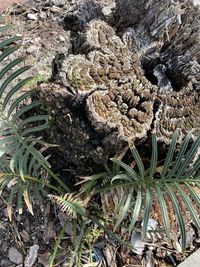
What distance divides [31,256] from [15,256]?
0.06 metres

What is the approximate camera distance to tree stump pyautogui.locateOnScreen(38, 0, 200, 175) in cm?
122

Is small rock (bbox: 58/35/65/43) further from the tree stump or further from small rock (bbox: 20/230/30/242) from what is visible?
small rock (bbox: 20/230/30/242)

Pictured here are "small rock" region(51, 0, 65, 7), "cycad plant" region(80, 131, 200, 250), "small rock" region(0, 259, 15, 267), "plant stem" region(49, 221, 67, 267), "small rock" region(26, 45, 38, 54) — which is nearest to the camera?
"cycad plant" region(80, 131, 200, 250)

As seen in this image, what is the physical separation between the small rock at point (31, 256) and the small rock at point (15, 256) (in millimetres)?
23

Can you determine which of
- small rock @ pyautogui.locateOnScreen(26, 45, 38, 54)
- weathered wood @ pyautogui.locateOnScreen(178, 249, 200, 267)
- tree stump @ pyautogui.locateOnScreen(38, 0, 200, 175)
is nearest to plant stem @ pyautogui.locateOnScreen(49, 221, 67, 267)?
tree stump @ pyautogui.locateOnScreen(38, 0, 200, 175)

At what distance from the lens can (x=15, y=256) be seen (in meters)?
1.60

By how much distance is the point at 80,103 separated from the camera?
123 cm

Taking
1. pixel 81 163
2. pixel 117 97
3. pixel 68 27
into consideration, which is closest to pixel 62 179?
pixel 81 163

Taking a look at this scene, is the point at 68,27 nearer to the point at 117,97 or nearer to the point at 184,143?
the point at 117,97

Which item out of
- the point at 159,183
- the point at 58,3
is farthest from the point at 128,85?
the point at 58,3

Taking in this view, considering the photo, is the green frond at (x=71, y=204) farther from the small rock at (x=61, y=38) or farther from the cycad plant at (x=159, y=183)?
the small rock at (x=61, y=38)

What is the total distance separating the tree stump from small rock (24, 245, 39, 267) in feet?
1.32

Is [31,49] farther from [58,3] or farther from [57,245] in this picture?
[57,245]

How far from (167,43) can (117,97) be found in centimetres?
34
